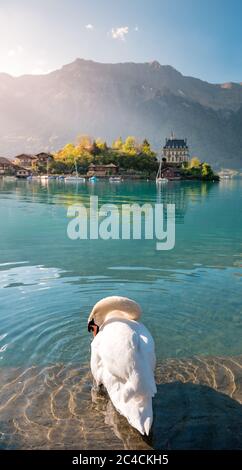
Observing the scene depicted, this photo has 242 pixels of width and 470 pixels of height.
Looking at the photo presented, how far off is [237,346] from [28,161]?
176100mm

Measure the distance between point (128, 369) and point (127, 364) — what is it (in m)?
0.07

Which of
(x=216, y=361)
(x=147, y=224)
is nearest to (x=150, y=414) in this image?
(x=216, y=361)

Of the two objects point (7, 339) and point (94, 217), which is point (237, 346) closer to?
point (7, 339)

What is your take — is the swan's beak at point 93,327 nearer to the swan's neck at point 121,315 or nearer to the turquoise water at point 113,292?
the swan's neck at point 121,315

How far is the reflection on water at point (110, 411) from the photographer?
17.7 feet

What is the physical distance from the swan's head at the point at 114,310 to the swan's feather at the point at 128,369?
1.63 feet

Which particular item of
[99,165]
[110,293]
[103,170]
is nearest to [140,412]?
[110,293]

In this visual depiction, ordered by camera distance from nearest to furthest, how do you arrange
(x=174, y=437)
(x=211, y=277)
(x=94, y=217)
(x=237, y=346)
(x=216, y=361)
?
(x=174, y=437) → (x=216, y=361) → (x=237, y=346) → (x=211, y=277) → (x=94, y=217)

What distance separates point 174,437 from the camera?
5.40 m

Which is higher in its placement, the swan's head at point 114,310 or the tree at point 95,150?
the tree at point 95,150

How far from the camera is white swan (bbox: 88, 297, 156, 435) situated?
4.87m

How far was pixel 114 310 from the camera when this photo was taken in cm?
668
